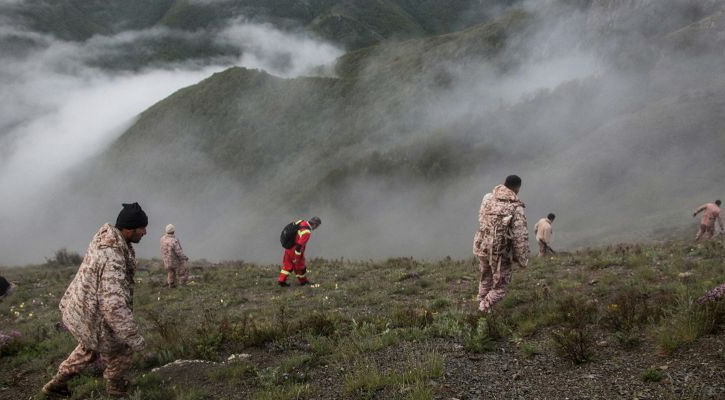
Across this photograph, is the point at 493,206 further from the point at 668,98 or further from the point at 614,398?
the point at 668,98

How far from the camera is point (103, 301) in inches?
214

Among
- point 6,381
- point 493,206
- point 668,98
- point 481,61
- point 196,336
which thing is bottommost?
point 6,381

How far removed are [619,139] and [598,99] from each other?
14.9m

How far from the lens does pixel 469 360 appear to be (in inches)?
227

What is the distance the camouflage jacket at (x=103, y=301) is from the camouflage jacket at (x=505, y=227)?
5.21 m

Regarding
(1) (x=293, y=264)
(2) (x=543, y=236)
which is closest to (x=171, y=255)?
(1) (x=293, y=264)

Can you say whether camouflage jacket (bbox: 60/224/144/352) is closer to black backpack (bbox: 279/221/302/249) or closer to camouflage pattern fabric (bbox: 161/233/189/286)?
black backpack (bbox: 279/221/302/249)

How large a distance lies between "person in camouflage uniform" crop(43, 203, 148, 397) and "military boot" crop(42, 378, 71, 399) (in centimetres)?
82

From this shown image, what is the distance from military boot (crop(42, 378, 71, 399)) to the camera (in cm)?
606

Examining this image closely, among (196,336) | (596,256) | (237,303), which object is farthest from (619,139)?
(196,336)

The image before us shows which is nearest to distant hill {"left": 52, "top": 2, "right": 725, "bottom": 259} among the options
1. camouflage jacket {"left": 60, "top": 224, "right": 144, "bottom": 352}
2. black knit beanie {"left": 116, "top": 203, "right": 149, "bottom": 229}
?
black knit beanie {"left": 116, "top": 203, "right": 149, "bottom": 229}

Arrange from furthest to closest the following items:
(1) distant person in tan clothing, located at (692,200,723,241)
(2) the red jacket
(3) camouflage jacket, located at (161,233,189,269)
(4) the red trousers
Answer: (1) distant person in tan clothing, located at (692,200,723,241)
(3) camouflage jacket, located at (161,233,189,269)
(4) the red trousers
(2) the red jacket

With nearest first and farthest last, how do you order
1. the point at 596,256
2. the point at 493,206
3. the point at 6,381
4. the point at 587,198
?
the point at 6,381 < the point at 493,206 < the point at 596,256 < the point at 587,198

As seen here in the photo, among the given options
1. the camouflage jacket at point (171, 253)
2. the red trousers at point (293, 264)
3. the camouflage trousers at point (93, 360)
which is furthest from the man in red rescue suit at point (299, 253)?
the camouflage trousers at point (93, 360)
